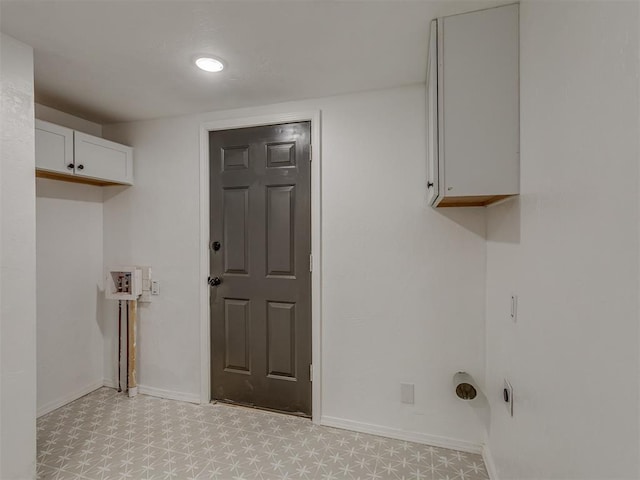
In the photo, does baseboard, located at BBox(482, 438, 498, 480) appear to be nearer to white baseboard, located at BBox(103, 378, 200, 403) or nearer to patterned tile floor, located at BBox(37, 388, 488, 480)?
patterned tile floor, located at BBox(37, 388, 488, 480)

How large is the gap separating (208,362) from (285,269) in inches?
38.4

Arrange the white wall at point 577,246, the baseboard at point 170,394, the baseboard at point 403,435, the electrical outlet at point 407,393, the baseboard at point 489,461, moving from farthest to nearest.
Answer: the baseboard at point 170,394 < the electrical outlet at point 407,393 < the baseboard at point 403,435 < the baseboard at point 489,461 < the white wall at point 577,246

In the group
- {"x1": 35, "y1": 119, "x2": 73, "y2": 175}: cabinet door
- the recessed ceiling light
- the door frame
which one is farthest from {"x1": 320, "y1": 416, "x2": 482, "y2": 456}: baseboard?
{"x1": 35, "y1": 119, "x2": 73, "y2": 175}: cabinet door

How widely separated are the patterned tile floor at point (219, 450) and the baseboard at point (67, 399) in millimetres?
51

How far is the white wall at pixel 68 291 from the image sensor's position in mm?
2518

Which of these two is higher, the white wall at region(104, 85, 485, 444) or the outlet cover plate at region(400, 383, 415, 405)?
the white wall at region(104, 85, 485, 444)

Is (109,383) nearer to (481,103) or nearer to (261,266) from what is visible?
(261,266)

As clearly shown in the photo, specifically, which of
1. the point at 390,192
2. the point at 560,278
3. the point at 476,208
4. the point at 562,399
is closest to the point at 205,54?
the point at 390,192

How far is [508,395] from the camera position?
155 centimetres

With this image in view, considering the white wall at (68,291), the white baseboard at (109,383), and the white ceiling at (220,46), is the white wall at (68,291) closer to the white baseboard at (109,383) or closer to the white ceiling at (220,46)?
the white baseboard at (109,383)

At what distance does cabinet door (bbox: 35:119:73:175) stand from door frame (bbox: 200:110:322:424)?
2.76 feet

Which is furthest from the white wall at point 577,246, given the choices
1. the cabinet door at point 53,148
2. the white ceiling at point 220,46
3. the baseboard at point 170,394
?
the cabinet door at point 53,148

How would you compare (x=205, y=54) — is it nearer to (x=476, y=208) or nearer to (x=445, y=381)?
(x=476, y=208)

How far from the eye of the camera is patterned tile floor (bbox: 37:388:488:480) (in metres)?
1.87
